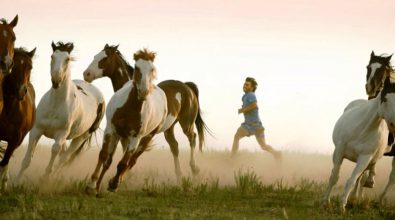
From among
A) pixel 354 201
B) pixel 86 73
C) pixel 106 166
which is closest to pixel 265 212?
pixel 354 201

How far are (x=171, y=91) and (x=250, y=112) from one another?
3085 millimetres

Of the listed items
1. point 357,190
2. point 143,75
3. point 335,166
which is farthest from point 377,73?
point 143,75

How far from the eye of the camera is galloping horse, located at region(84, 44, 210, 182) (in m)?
11.8

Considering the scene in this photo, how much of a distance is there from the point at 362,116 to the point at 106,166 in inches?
149

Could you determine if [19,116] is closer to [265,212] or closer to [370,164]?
[265,212]

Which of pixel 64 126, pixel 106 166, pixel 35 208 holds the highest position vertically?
pixel 64 126

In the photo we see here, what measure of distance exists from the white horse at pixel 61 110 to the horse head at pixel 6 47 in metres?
1.32

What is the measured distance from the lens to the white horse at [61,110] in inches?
373

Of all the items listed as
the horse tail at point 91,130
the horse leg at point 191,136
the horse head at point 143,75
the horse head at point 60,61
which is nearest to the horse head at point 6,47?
the horse head at point 60,61

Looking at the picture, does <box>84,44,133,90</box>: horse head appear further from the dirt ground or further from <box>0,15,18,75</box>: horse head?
<box>0,15,18,75</box>: horse head

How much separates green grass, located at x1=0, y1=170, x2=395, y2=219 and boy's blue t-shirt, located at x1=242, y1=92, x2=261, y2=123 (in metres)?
3.55

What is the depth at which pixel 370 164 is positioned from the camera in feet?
30.2

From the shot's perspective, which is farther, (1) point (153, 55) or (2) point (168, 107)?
(2) point (168, 107)

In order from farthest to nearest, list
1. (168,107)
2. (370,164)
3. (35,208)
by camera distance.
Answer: (168,107) → (370,164) → (35,208)
